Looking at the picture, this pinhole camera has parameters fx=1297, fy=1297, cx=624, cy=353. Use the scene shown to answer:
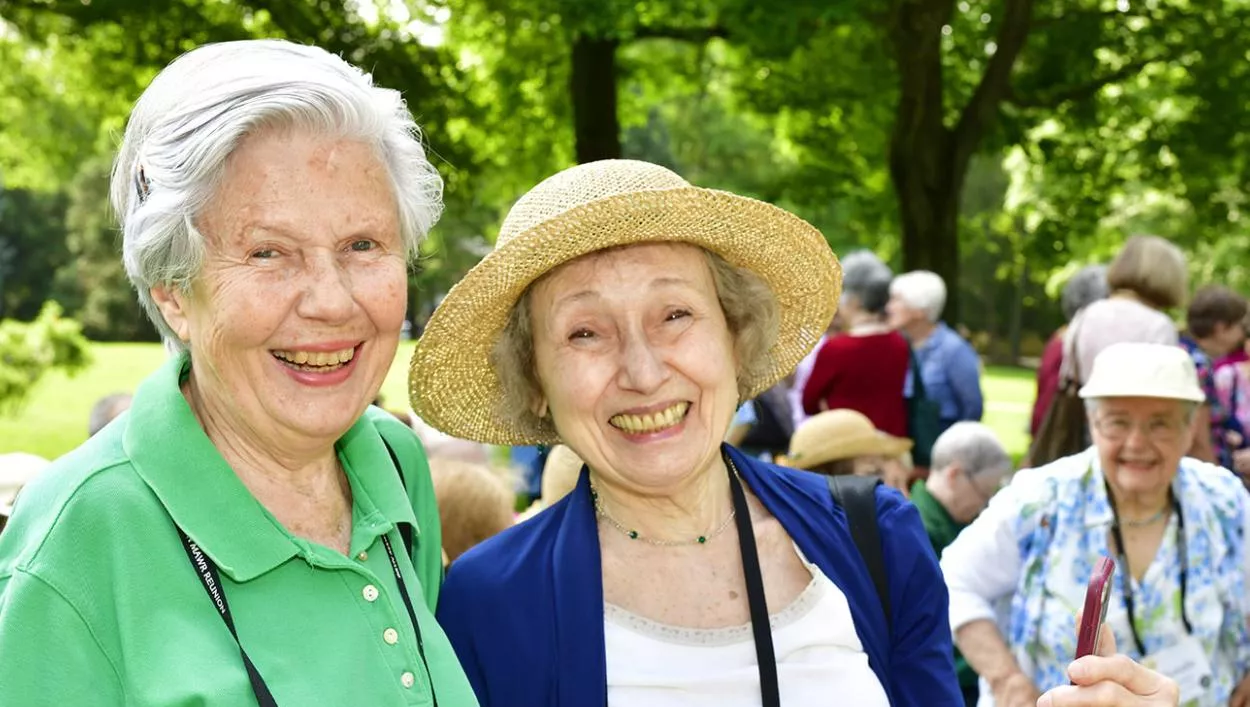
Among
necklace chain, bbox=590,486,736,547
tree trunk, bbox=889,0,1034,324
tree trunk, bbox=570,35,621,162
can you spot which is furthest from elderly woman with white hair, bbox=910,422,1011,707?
tree trunk, bbox=570,35,621,162

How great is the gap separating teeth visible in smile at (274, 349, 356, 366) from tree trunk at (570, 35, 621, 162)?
1199 centimetres

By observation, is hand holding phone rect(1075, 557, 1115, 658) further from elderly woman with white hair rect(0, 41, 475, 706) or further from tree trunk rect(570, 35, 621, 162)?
tree trunk rect(570, 35, 621, 162)

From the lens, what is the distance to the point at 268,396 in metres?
2.07

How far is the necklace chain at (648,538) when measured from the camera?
271 cm

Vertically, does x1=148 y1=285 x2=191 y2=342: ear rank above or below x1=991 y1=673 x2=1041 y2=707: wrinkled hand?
above

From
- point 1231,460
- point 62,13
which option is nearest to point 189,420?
point 1231,460

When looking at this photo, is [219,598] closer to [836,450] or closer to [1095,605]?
[1095,605]

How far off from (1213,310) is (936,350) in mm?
1836

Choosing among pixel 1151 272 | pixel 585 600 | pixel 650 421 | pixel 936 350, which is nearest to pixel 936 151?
pixel 936 350

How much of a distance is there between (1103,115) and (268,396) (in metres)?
15.2

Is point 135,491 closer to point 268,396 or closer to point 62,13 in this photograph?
point 268,396

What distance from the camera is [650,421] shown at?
256cm

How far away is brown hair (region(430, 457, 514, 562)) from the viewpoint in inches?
165

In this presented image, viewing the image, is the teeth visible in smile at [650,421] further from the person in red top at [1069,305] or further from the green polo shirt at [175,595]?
the person in red top at [1069,305]
